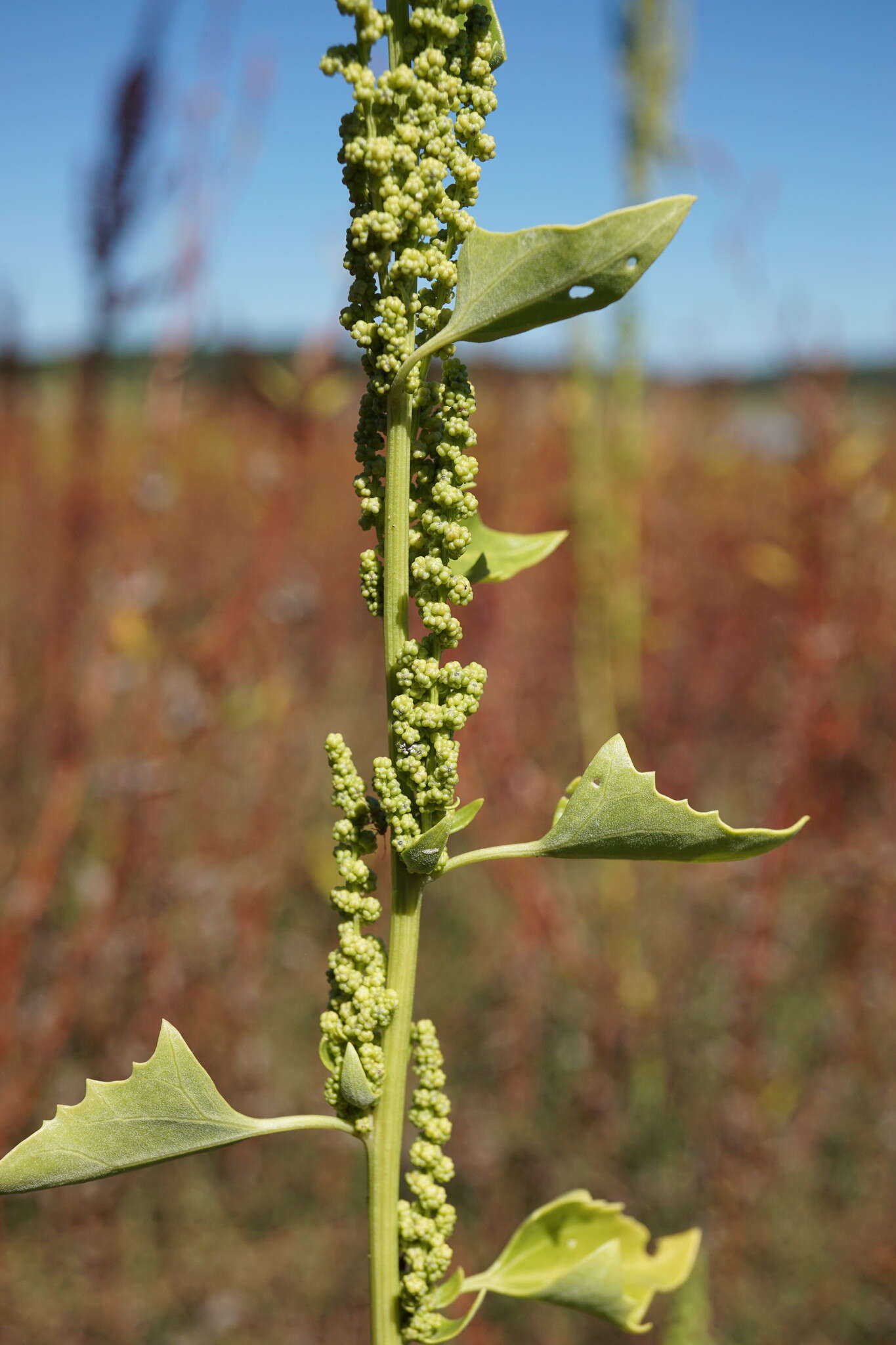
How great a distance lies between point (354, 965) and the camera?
733 millimetres

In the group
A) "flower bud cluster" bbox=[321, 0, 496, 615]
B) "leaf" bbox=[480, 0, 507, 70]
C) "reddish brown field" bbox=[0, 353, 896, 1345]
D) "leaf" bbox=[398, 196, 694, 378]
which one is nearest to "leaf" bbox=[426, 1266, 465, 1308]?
"flower bud cluster" bbox=[321, 0, 496, 615]

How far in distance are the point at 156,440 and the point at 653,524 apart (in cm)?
269

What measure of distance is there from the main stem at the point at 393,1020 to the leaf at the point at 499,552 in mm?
→ 138

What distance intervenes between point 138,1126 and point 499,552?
57 cm

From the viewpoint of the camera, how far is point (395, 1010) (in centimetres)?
73

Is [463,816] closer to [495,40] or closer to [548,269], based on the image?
[548,269]

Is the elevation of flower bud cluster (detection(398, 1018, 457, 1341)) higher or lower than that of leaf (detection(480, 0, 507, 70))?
lower

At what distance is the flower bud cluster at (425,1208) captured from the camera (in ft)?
2.46

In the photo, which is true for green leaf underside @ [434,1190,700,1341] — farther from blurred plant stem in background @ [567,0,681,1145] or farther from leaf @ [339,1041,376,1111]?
blurred plant stem in background @ [567,0,681,1145]

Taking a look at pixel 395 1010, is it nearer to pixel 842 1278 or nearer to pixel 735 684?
pixel 842 1278

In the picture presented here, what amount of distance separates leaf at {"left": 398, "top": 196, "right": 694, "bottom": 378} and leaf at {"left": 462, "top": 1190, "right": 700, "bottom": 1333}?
2.42 ft

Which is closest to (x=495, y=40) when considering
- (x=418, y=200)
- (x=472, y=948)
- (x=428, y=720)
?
(x=418, y=200)

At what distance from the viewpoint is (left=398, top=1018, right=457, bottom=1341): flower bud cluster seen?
0.75 m

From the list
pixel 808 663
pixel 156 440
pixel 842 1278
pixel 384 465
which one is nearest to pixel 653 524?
pixel 808 663
